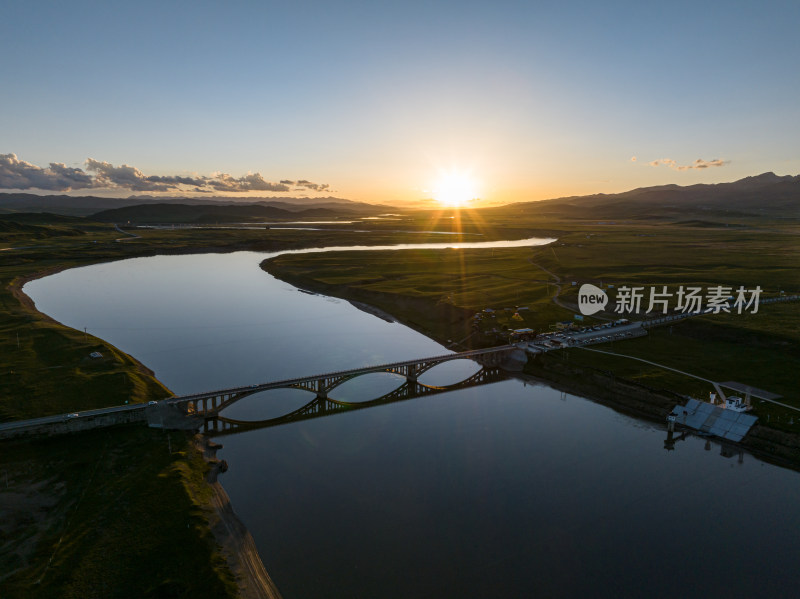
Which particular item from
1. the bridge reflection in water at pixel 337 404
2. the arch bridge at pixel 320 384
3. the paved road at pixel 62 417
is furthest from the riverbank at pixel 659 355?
the paved road at pixel 62 417

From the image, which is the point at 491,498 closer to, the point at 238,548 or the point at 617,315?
the point at 238,548

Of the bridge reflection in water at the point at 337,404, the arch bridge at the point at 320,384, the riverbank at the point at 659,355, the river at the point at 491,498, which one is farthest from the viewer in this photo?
the riverbank at the point at 659,355

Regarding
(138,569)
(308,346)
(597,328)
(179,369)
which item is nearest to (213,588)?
(138,569)

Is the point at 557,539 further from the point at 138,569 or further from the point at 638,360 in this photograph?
the point at 638,360

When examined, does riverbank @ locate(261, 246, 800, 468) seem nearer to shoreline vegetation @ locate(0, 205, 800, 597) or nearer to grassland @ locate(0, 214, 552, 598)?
shoreline vegetation @ locate(0, 205, 800, 597)

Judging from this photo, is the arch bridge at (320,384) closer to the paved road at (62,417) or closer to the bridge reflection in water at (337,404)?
the bridge reflection in water at (337,404)
